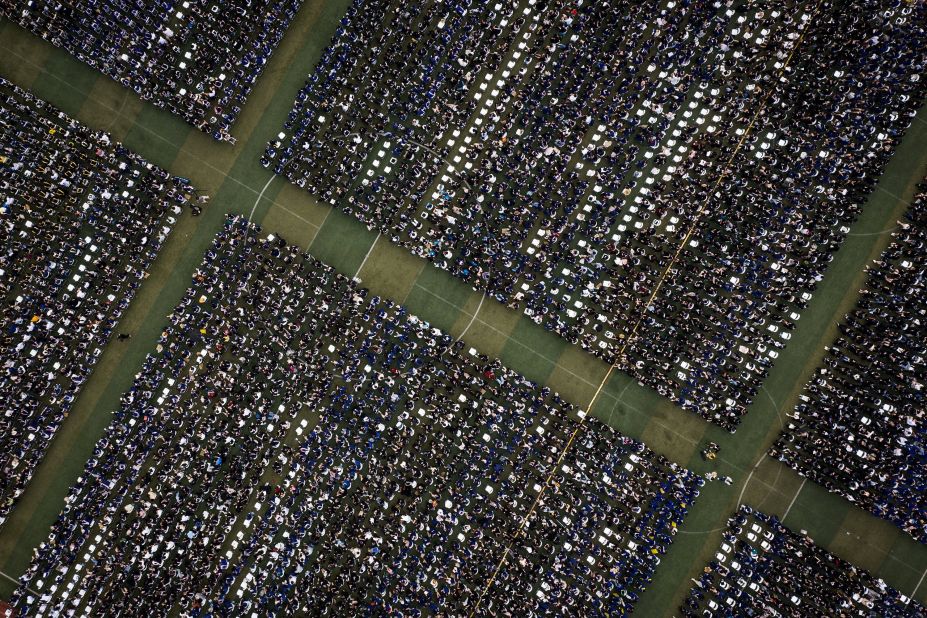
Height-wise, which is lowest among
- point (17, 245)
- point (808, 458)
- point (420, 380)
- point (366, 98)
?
point (17, 245)

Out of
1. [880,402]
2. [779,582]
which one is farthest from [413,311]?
[880,402]

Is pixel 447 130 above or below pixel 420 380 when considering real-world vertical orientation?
above

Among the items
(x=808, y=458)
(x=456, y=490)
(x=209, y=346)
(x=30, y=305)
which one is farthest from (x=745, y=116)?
(x=30, y=305)

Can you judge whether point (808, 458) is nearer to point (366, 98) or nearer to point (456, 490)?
point (456, 490)

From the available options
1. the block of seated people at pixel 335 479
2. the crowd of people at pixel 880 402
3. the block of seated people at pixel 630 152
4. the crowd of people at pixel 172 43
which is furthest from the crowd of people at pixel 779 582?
the crowd of people at pixel 172 43

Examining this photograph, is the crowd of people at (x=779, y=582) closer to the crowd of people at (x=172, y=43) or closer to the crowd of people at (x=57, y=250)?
the crowd of people at (x=57, y=250)

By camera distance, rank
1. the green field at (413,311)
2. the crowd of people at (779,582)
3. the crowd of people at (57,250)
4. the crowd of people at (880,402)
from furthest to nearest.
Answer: the crowd of people at (57,250), the green field at (413,311), the crowd of people at (880,402), the crowd of people at (779,582)
